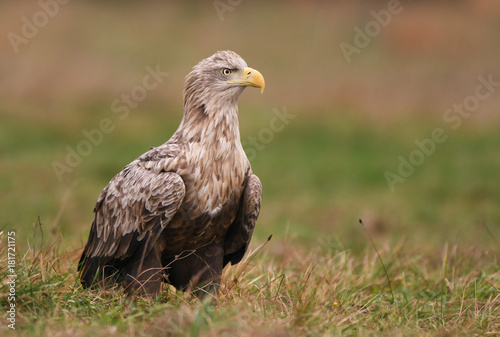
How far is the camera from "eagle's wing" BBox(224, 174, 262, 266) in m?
4.87

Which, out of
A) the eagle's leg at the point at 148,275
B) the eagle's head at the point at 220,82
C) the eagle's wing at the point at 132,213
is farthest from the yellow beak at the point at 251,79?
the eagle's leg at the point at 148,275

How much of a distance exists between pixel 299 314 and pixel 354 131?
10.1 metres

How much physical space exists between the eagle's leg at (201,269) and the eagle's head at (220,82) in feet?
3.34

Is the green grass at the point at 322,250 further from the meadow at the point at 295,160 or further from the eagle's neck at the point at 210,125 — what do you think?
the eagle's neck at the point at 210,125

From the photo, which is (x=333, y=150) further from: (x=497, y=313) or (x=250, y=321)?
(x=250, y=321)

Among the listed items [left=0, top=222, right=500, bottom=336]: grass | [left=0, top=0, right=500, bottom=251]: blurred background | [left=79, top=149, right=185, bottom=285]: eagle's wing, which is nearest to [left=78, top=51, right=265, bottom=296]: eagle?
[left=79, top=149, right=185, bottom=285]: eagle's wing

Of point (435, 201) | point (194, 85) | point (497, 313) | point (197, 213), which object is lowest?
point (435, 201)

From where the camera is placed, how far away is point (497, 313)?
4.95 meters

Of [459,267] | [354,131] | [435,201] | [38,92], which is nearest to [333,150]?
[354,131]

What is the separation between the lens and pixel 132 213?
4.80 meters

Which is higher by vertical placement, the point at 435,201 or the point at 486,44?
the point at 486,44

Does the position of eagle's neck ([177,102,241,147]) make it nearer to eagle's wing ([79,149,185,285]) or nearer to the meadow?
eagle's wing ([79,149,185,285])

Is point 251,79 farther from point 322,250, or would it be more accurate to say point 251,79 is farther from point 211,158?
point 322,250

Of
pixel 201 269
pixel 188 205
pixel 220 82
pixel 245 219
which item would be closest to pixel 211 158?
pixel 188 205
